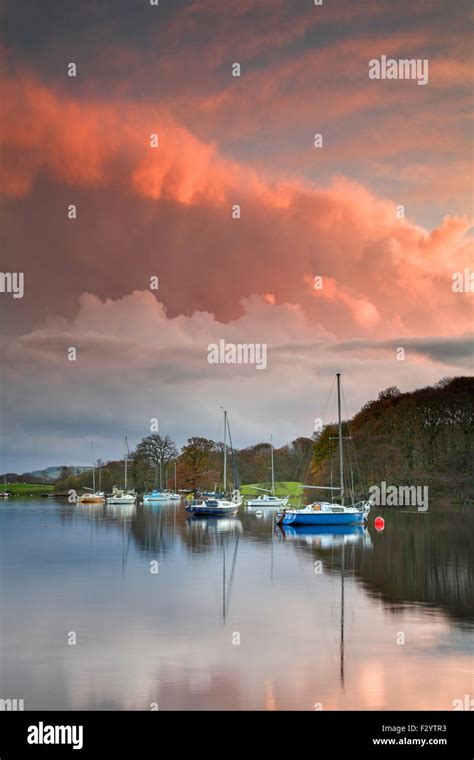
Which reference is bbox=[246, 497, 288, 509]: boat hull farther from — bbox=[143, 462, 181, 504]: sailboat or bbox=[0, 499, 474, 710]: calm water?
bbox=[0, 499, 474, 710]: calm water

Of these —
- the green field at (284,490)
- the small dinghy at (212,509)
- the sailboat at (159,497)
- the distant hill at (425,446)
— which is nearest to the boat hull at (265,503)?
the green field at (284,490)

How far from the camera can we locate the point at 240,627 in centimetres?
2534

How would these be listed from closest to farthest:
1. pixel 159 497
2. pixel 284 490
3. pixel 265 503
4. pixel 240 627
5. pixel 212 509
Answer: pixel 240 627 < pixel 212 509 < pixel 265 503 < pixel 284 490 < pixel 159 497

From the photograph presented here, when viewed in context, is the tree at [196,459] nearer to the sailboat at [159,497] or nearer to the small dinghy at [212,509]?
the sailboat at [159,497]

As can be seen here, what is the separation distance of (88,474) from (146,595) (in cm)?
14569

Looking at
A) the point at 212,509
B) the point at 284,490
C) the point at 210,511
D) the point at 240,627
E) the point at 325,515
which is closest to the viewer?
the point at 240,627

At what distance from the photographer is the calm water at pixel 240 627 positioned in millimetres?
17922

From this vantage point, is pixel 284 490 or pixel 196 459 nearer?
pixel 284 490

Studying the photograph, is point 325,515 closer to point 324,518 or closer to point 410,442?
point 324,518

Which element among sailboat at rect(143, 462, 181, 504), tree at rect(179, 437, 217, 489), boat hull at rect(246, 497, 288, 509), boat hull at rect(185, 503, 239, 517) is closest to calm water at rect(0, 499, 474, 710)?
boat hull at rect(185, 503, 239, 517)

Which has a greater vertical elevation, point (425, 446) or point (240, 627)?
point (425, 446)

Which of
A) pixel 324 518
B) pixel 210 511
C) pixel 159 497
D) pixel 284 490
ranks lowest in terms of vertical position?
pixel 210 511

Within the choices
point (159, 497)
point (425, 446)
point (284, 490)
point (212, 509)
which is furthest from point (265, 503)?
point (159, 497)
